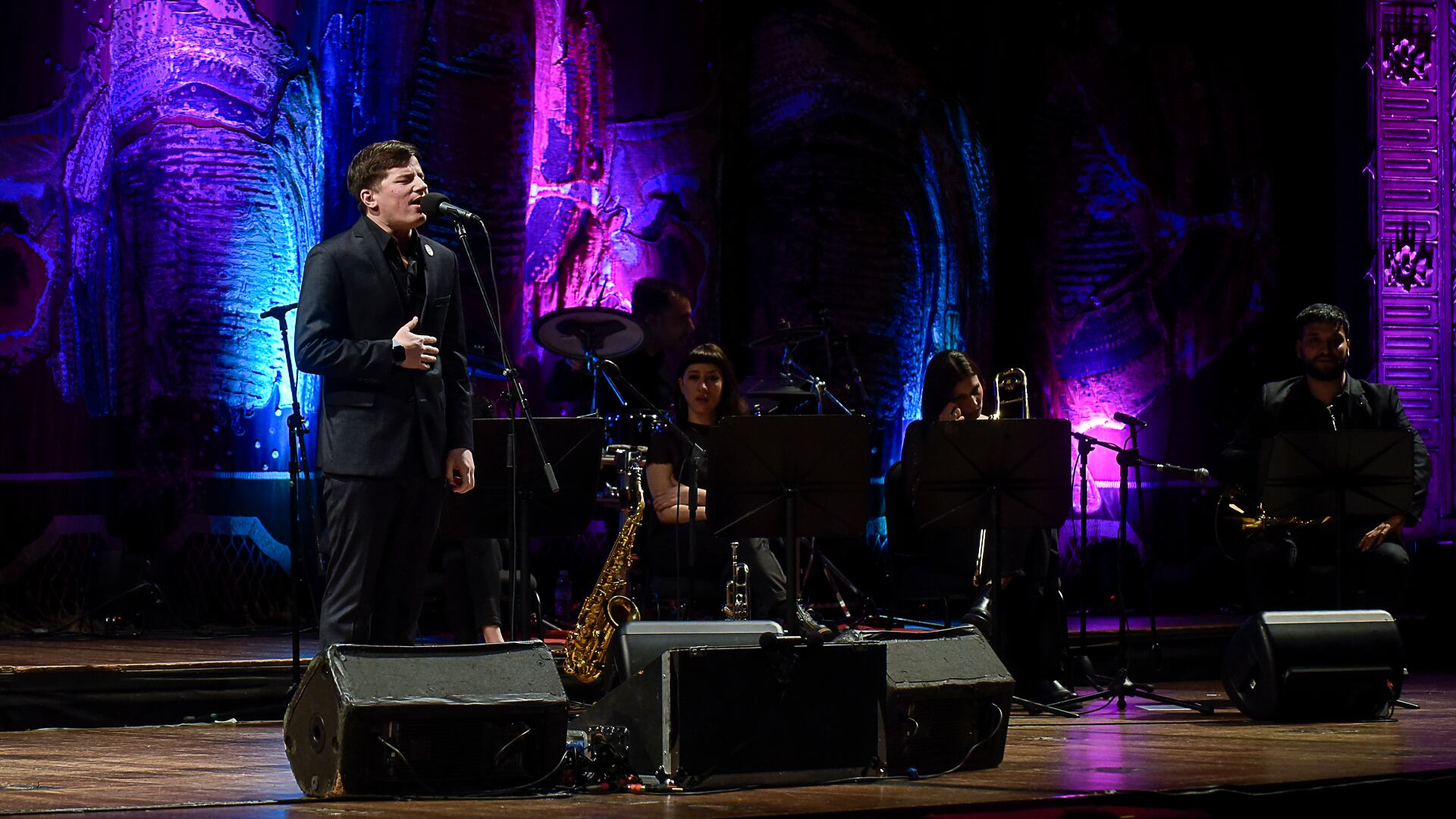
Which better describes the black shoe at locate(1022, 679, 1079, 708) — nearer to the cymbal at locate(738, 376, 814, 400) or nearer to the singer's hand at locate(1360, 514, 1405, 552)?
the singer's hand at locate(1360, 514, 1405, 552)

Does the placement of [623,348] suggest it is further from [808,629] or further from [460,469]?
[460,469]

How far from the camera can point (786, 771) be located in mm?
3826

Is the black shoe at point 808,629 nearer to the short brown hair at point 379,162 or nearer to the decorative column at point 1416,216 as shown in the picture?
the short brown hair at point 379,162

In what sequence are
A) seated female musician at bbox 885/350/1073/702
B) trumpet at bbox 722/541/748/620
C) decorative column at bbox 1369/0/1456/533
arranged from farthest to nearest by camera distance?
1. decorative column at bbox 1369/0/1456/533
2. trumpet at bbox 722/541/748/620
3. seated female musician at bbox 885/350/1073/702

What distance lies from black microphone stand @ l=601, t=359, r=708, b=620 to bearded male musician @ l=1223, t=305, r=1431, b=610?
2.19 metres

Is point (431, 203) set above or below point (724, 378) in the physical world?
above

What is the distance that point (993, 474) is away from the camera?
5.30m

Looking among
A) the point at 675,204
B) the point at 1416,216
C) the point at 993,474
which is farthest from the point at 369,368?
the point at 1416,216

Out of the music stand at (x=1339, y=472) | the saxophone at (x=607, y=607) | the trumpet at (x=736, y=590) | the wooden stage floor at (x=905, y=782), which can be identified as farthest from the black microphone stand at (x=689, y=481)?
the music stand at (x=1339, y=472)

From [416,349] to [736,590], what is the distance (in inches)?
101

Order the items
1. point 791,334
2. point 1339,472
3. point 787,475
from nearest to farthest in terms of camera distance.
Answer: point 787,475, point 1339,472, point 791,334

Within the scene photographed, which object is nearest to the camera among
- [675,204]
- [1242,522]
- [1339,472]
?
[1339,472]

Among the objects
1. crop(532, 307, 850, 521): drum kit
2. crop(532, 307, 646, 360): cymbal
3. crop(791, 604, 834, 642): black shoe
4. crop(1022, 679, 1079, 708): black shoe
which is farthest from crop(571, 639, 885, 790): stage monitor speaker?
crop(532, 307, 646, 360): cymbal

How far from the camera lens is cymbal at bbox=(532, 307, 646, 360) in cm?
695
